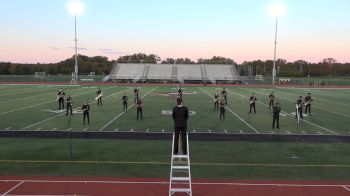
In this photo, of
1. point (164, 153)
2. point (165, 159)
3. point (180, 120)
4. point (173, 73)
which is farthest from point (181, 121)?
point (173, 73)

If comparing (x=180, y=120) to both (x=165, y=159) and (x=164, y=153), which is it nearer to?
(x=165, y=159)

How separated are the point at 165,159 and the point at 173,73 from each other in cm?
7714

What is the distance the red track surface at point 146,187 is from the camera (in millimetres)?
10623

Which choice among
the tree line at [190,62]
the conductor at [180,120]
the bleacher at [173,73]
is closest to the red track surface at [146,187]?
the conductor at [180,120]

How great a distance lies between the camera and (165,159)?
46.7 feet

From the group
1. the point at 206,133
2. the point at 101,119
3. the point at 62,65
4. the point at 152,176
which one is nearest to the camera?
the point at 152,176

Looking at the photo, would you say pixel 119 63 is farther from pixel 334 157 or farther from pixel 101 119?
pixel 334 157

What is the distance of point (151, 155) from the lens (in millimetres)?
14789

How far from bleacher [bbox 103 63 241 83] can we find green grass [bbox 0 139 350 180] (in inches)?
2483

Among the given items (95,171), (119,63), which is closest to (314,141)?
(95,171)

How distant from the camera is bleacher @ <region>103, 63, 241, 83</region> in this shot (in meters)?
82.6

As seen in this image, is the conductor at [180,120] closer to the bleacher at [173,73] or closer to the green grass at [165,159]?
the green grass at [165,159]

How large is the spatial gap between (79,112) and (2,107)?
695cm

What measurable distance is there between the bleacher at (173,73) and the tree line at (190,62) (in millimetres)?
7933
